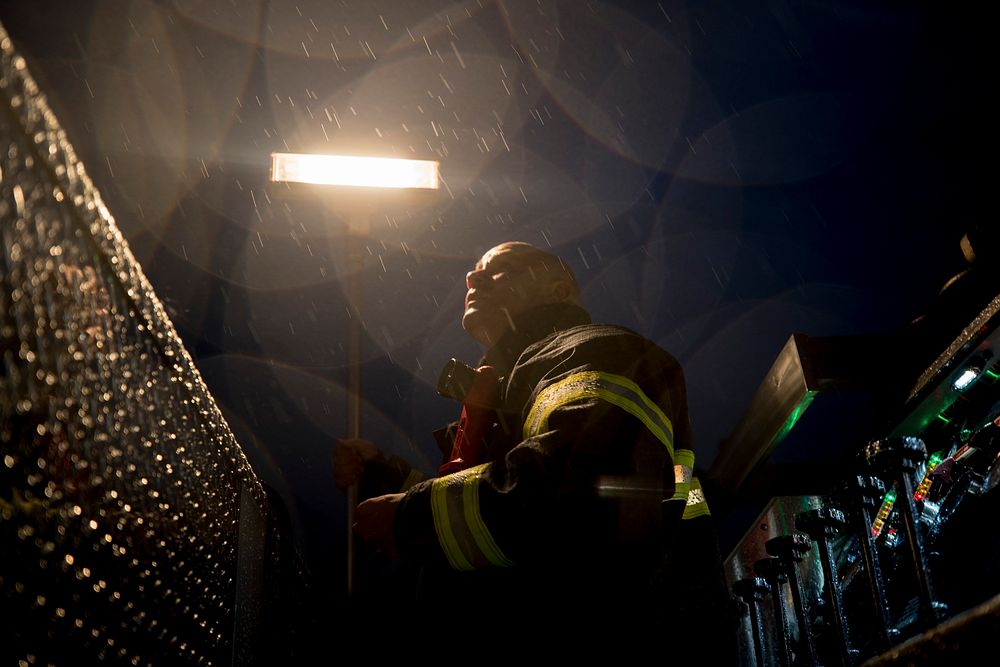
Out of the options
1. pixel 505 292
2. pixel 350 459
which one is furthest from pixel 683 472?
pixel 350 459

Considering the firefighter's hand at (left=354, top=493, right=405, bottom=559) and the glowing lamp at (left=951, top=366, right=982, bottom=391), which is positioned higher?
the glowing lamp at (left=951, top=366, right=982, bottom=391)

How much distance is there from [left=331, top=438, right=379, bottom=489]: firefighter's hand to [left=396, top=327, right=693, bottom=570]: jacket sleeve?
1353 millimetres

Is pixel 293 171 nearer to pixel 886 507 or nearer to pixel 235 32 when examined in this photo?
pixel 235 32

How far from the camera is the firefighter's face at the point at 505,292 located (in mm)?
3822

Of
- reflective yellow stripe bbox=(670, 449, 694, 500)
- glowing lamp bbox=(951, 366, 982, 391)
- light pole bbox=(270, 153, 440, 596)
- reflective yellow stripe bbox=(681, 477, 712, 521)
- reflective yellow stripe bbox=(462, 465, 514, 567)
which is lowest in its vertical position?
reflective yellow stripe bbox=(462, 465, 514, 567)

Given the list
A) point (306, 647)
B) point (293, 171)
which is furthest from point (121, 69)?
point (306, 647)

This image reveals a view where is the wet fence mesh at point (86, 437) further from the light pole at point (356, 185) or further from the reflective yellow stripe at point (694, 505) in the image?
the light pole at point (356, 185)

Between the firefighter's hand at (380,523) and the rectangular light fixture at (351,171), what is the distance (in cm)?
230

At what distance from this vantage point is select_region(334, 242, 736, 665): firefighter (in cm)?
209

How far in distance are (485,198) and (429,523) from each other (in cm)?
612

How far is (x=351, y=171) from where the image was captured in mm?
4043

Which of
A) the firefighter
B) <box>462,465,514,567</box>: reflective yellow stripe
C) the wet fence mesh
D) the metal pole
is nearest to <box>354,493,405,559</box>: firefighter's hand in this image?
the firefighter

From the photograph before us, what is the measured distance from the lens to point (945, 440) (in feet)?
14.7

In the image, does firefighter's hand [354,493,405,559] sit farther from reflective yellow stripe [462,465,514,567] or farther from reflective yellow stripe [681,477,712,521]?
reflective yellow stripe [681,477,712,521]
